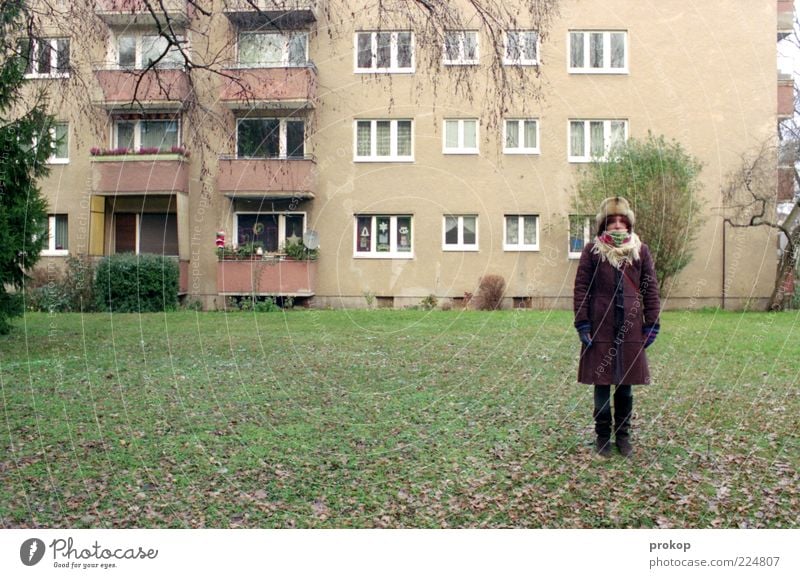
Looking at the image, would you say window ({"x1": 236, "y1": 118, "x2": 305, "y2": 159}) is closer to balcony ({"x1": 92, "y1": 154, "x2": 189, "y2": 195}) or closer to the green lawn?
balcony ({"x1": 92, "y1": 154, "x2": 189, "y2": 195})

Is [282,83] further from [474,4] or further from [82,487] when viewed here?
[82,487]

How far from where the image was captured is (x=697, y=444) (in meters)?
5.43

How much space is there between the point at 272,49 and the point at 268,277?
3.27 meters

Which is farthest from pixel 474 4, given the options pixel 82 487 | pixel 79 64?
pixel 82 487

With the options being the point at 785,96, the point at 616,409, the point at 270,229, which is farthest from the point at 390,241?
the point at 616,409

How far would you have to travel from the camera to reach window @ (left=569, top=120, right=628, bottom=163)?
25.7 ft

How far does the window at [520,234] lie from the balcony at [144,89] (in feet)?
15.8

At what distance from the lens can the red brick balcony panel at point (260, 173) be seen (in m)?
6.45

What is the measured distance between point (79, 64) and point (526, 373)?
6019 mm

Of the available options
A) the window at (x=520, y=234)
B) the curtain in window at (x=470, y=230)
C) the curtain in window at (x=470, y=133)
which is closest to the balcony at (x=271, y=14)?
the curtain in window at (x=470, y=133)

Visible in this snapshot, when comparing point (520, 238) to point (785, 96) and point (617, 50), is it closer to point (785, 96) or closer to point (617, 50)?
point (617, 50)

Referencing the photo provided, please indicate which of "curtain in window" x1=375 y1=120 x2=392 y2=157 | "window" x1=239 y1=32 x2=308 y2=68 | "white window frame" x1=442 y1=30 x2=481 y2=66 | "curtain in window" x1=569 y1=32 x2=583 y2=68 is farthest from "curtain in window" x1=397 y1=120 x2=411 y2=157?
"white window frame" x1=442 y1=30 x2=481 y2=66

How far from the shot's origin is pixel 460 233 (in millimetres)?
12375

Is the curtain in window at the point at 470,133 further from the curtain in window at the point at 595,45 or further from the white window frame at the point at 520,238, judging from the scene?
the white window frame at the point at 520,238
